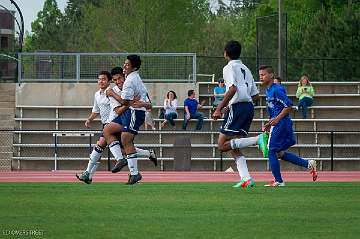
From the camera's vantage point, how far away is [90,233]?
1205cm

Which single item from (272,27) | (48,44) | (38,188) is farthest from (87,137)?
(48,44)

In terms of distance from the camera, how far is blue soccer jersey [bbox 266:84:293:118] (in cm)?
2073

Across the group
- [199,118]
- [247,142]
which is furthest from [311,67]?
[247,142]

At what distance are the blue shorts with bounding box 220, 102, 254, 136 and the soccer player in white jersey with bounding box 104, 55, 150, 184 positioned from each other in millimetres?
2120

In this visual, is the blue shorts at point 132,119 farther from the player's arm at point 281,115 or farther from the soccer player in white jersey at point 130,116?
the player's arm at point 281,115

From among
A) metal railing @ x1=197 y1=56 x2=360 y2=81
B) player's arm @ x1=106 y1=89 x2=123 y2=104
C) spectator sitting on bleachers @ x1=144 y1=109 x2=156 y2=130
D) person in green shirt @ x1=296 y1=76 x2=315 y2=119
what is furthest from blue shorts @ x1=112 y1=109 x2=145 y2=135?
metal railing @ x1=197 y1=56 x2=360 y2=81

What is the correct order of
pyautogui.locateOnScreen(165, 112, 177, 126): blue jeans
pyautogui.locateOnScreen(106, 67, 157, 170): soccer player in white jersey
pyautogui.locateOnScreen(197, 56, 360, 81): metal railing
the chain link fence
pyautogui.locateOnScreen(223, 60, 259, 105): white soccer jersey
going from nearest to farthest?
1. pyautogui.locateOnScreen(223, 60, 259, 105): white soccer jersey
2. pyautogui.locateOnScreen(106, 67, 157, 170): soccer player in white jersey
3. pyautogui.locateOnScreen(165, 112, 177, 126): blue jeans
4. the chain link fence
5. pyautogui.locateOnScreen(197, 56, 360, 81): metal railing

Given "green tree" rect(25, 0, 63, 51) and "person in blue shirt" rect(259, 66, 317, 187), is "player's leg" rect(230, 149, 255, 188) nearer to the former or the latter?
"person in blue shirt" rect(259, 66, 317, 187)

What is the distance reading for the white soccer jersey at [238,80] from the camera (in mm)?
19703

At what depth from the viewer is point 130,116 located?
70.8ft

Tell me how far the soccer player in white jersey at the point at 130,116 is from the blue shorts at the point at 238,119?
6.95 feet

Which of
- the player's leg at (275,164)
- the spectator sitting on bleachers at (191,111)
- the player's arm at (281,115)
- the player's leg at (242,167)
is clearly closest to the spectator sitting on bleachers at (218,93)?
the spectator sitting on bleachers at (191,111)

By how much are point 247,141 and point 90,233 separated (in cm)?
844

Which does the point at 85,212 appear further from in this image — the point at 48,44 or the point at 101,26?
the point at 48,44
